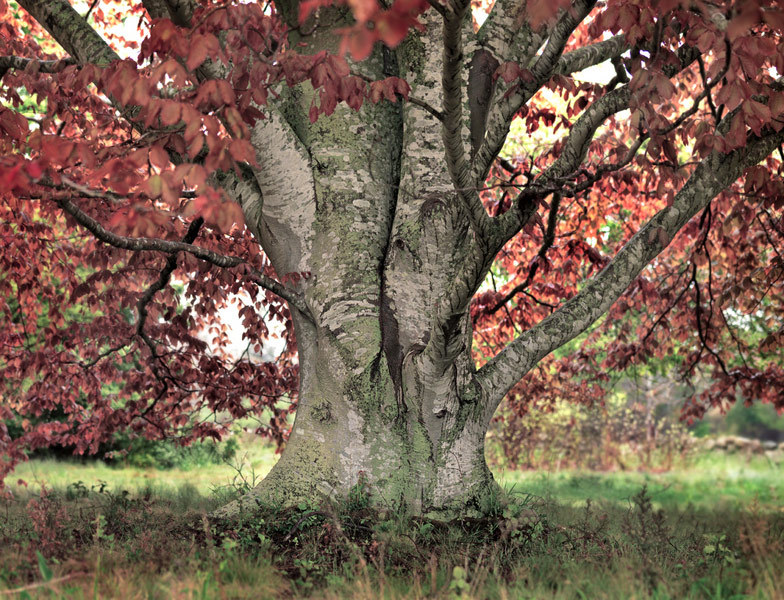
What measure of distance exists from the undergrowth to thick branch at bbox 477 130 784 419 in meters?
0.86

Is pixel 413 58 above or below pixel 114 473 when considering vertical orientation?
above

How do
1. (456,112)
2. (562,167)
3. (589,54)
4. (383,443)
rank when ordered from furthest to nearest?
1. (589,54)
2. (383,443)
3. (562,167)
4. (456,112)

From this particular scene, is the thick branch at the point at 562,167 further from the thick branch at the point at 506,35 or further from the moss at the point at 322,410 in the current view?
the moss at the point at 322,410

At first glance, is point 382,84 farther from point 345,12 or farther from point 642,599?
point 642,599

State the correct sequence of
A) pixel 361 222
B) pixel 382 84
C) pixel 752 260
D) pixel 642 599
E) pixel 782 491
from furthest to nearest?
pixel 782 491, pixel 752 260, pixel 361 222, pixel 382 84, pixel 642 599

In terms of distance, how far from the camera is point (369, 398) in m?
4.14

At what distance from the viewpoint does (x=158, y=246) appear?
150 inches

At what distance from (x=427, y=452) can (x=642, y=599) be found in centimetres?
179

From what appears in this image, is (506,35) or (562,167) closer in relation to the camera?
(562,167)

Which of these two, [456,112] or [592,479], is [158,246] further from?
[592,479]

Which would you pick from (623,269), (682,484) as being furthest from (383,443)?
(682,484)

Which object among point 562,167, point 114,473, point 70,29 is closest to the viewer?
point 562,167

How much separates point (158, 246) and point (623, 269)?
110 inches

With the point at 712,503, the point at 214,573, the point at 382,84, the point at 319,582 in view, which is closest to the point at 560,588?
the point at 319,582
